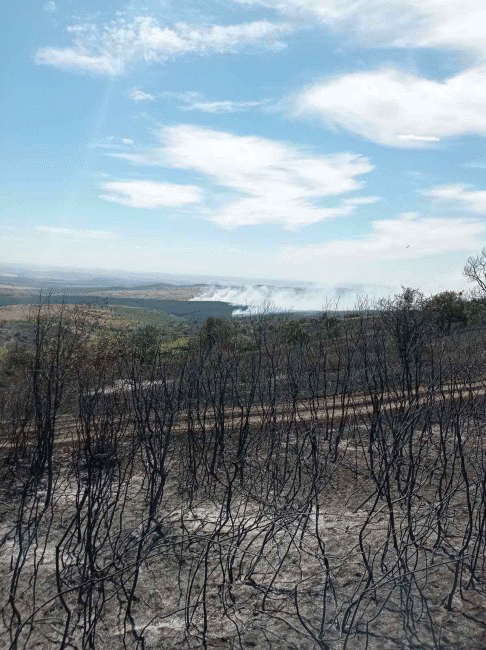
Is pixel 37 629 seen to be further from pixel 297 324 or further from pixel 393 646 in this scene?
pixel 297 324

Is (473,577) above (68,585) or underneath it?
above

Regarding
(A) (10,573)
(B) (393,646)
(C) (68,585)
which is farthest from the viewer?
(A) (10,573)

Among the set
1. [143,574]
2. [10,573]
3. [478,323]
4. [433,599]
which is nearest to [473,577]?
[433,599]

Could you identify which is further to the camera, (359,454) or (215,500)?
(359,454)

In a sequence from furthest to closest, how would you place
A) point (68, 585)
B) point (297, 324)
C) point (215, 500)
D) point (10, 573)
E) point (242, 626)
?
1. point (297, 324)
2. point (215, 500)
3. point (10, 573)
4. point (68, 585)
5. point (242, 626)

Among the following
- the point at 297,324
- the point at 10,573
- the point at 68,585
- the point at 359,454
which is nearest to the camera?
the point at 68,585

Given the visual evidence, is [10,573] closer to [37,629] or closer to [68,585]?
[68,585]

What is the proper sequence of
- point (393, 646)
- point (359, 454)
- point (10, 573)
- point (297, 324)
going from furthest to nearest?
1. point (297, 324)
2. point (359, 454)
3. point (10, 573)
4. point (393, 646)

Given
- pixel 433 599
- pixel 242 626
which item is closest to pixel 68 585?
pixel 242 626

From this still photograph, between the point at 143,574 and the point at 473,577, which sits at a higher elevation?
the point at 473,577
